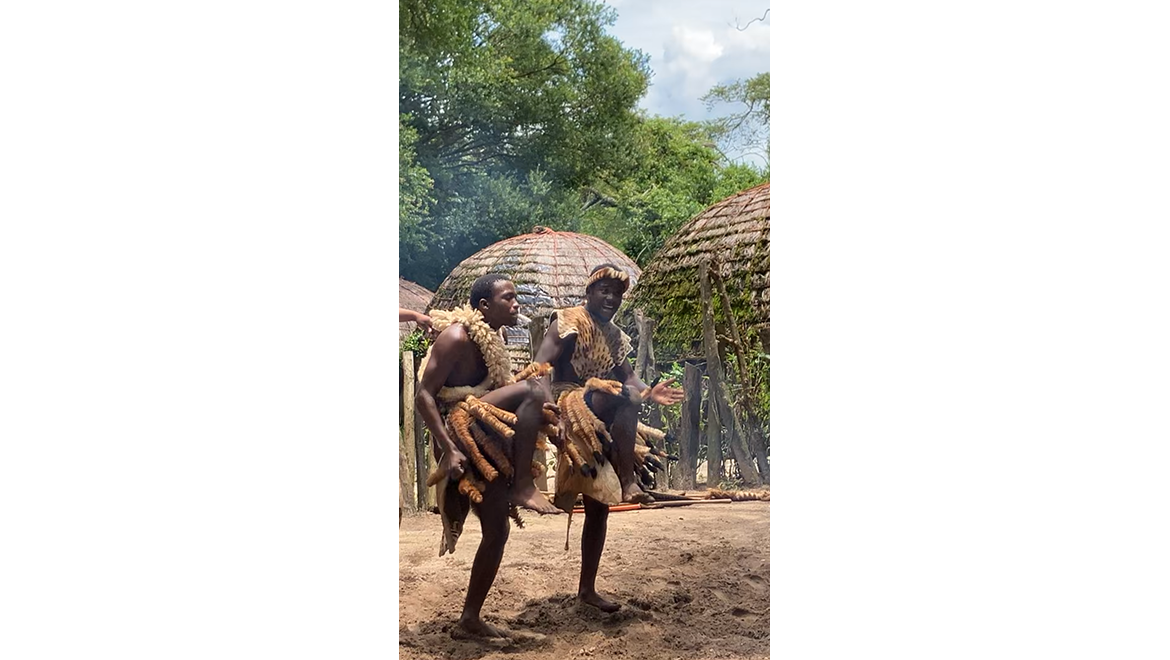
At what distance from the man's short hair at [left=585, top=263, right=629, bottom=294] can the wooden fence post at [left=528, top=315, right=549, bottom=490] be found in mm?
283

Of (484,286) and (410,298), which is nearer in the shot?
(484,286)

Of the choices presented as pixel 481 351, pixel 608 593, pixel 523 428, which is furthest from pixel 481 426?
pixel 608 593

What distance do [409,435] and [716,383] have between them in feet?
5.36

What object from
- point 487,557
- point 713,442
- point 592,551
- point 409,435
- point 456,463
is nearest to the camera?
point 456,463

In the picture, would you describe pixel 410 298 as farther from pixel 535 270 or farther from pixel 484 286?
pixel 535 270

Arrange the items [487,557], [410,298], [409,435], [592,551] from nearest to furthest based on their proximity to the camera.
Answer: [487,557], [592,551], [410,298], [409,435]

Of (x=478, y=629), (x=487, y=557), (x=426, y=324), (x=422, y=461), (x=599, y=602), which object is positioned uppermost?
(x=426, y=324)

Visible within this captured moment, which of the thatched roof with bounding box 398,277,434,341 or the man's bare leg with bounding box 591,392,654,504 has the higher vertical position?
the thatched roof with bounding box 398,277,434,341

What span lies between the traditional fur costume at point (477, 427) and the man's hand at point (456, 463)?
0.02 metres

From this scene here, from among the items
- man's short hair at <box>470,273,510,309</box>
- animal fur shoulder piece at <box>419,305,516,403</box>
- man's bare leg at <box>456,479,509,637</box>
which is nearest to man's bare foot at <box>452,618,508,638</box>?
man's bare leg at <box>456,479,509,637</box>

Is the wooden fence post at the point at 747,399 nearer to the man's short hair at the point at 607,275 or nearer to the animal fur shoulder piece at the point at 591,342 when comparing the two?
the man's short hair at the point at 607,275

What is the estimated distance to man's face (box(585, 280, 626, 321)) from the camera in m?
6.35

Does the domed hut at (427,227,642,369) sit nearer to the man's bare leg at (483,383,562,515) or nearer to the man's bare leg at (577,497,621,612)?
the man's bare leg at (483,383,562,515)

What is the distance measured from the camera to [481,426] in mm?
6133
